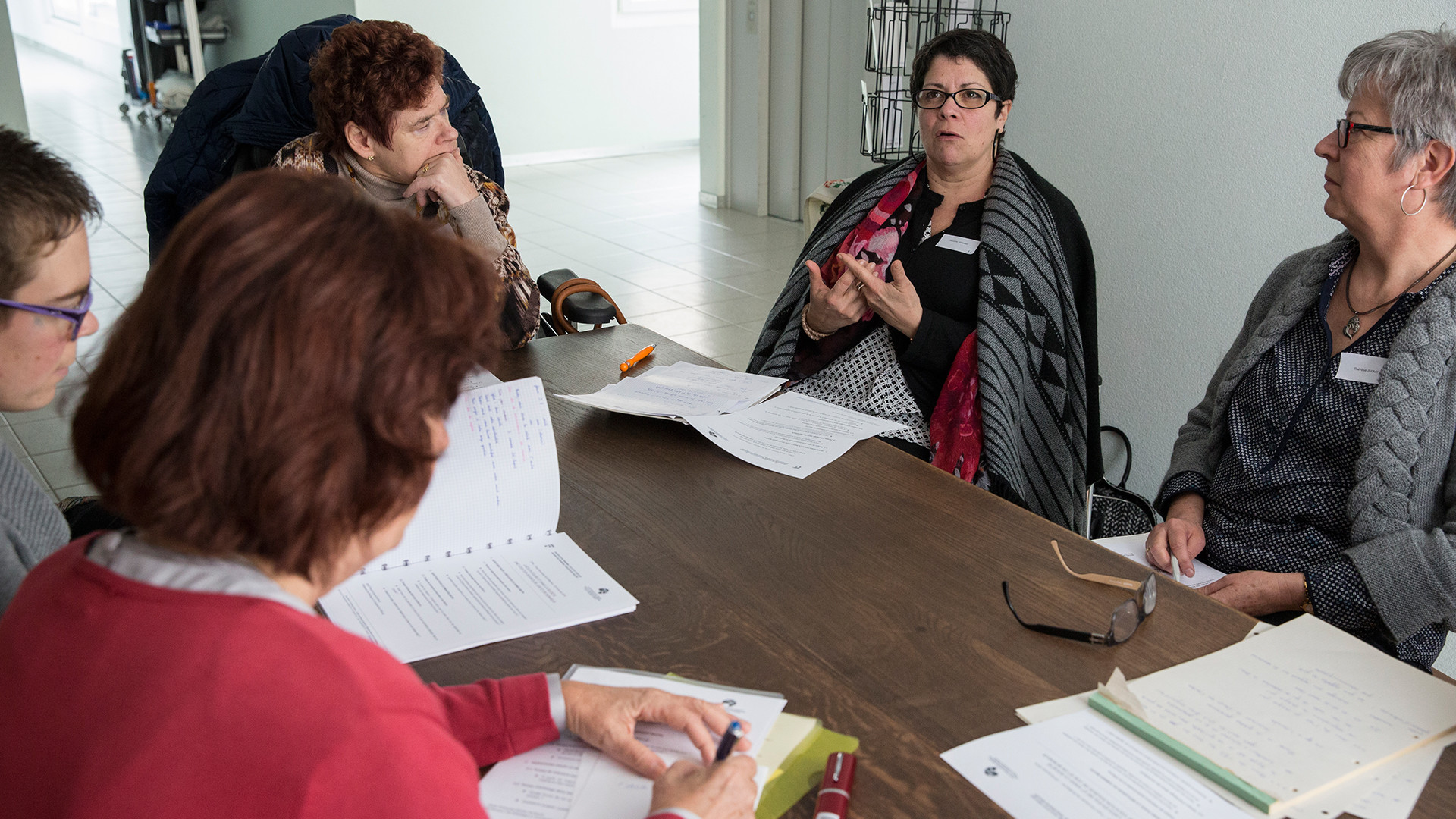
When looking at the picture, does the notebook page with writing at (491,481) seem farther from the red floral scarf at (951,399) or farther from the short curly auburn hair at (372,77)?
the short curly auburn hair at (372,77)

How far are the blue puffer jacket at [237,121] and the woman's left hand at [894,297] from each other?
1.11 metres

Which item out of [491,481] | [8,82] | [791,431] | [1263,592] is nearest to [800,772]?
[491,481]

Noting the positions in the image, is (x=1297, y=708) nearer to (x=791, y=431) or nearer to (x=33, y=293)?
(x=791, y=431)

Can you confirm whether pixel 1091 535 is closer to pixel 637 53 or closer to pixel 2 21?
pixel 2 21

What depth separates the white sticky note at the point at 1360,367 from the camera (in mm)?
1630

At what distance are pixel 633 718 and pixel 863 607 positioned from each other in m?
0.35

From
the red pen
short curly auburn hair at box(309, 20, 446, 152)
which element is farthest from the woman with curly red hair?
the red pen

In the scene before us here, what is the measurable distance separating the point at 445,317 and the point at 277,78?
85.4 inches

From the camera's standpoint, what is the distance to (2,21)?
494cm

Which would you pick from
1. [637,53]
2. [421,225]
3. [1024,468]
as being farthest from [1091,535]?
[637,53]

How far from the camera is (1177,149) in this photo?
2.65m

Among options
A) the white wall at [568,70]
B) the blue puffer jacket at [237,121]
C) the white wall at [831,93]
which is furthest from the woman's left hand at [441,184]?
the white wall at [568,70]

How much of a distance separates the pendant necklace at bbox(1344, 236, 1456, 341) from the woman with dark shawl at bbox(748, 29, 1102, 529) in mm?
573

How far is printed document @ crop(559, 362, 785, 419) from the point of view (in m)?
1.75
